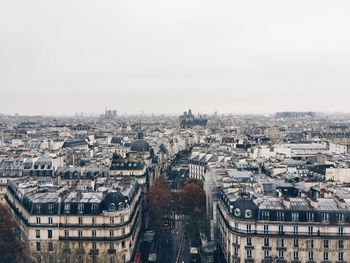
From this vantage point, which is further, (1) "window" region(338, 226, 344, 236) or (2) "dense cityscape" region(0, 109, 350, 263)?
(2) "dense cityscape" region(0, 109, 350, 263)

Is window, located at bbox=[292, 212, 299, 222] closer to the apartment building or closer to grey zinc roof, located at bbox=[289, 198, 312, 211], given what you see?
grey zinc roof, located at bbox=[289, 198, 312, 211]

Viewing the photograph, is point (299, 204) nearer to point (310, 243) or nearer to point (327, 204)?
point (327, 204)

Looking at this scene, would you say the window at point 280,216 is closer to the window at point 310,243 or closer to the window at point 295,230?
the window at point 295,230

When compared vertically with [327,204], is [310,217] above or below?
below

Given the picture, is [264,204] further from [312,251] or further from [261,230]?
[312,251]

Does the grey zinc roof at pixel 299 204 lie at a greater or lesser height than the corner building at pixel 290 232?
greater

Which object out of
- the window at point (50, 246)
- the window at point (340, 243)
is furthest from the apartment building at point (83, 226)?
the window at point (340, 243)

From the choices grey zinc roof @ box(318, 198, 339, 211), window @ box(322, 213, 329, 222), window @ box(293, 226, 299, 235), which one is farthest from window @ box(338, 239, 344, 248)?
window @ box(293, 226, 299, 235)

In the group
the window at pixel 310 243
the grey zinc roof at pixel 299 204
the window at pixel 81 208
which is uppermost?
the grey zinc roof at pixel 299 204

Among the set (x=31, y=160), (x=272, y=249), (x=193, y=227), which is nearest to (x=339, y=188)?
(x=272, y=249)

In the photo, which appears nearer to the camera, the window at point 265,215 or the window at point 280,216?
the window at point 280,216

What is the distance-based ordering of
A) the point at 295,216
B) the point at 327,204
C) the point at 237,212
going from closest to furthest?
the point at 295,216 → the point at 237,212 → the point at 327,204

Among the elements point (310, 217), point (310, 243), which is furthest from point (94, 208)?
point (310, 243)
